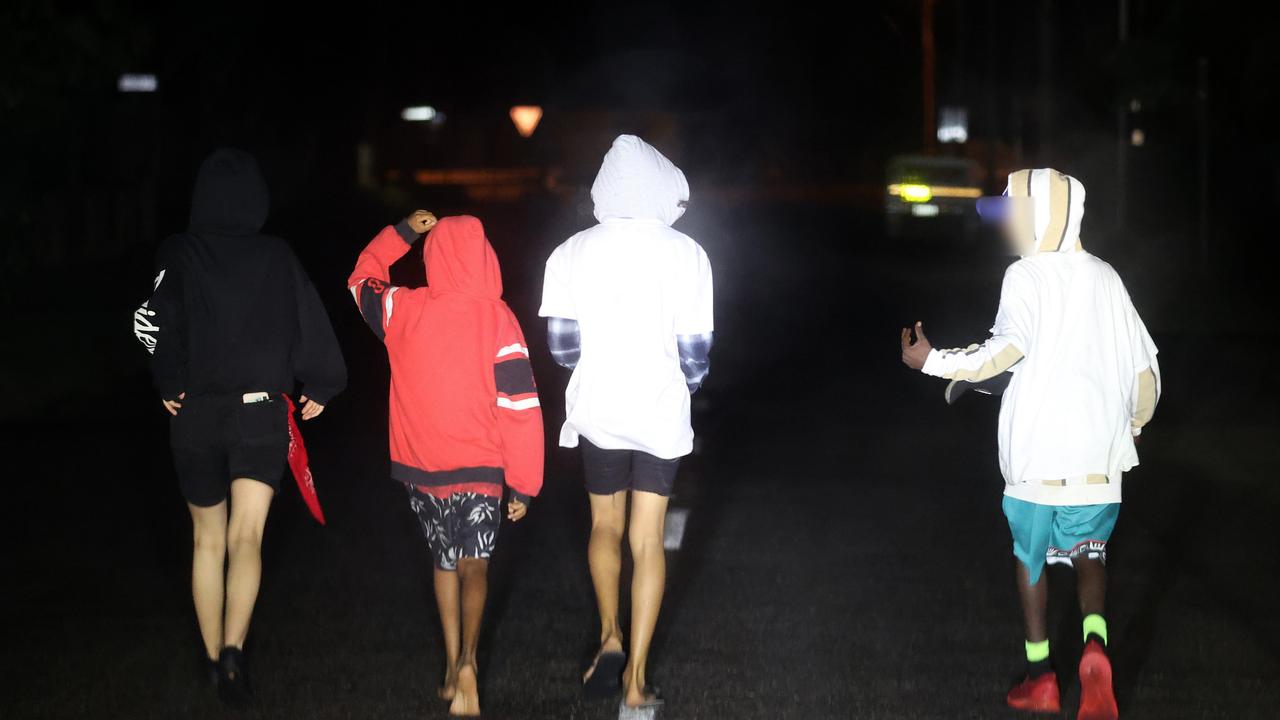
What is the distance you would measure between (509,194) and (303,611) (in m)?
36.6

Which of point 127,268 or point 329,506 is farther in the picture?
point 127,268

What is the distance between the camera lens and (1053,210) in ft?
16.2

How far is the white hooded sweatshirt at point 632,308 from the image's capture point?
5078 millimetres

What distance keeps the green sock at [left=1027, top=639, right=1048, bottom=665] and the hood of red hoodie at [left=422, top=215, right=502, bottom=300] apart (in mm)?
2075

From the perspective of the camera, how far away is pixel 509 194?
42656mm

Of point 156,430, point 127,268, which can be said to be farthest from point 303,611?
point 127,268

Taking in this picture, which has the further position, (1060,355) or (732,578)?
(732,578)

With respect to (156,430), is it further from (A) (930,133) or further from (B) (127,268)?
(A) (930,133)

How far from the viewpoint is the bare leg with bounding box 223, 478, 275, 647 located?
5.18 meters

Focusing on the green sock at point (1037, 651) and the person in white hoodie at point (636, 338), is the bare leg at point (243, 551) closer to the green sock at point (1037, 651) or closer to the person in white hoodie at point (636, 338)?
the person in white hoodie at point (636, 338)

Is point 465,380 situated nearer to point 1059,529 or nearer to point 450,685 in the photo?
point 450,685

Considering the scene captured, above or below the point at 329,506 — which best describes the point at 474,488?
above

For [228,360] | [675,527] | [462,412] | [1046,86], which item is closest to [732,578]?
[675,527]

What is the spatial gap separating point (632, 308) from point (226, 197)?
1347 mm
